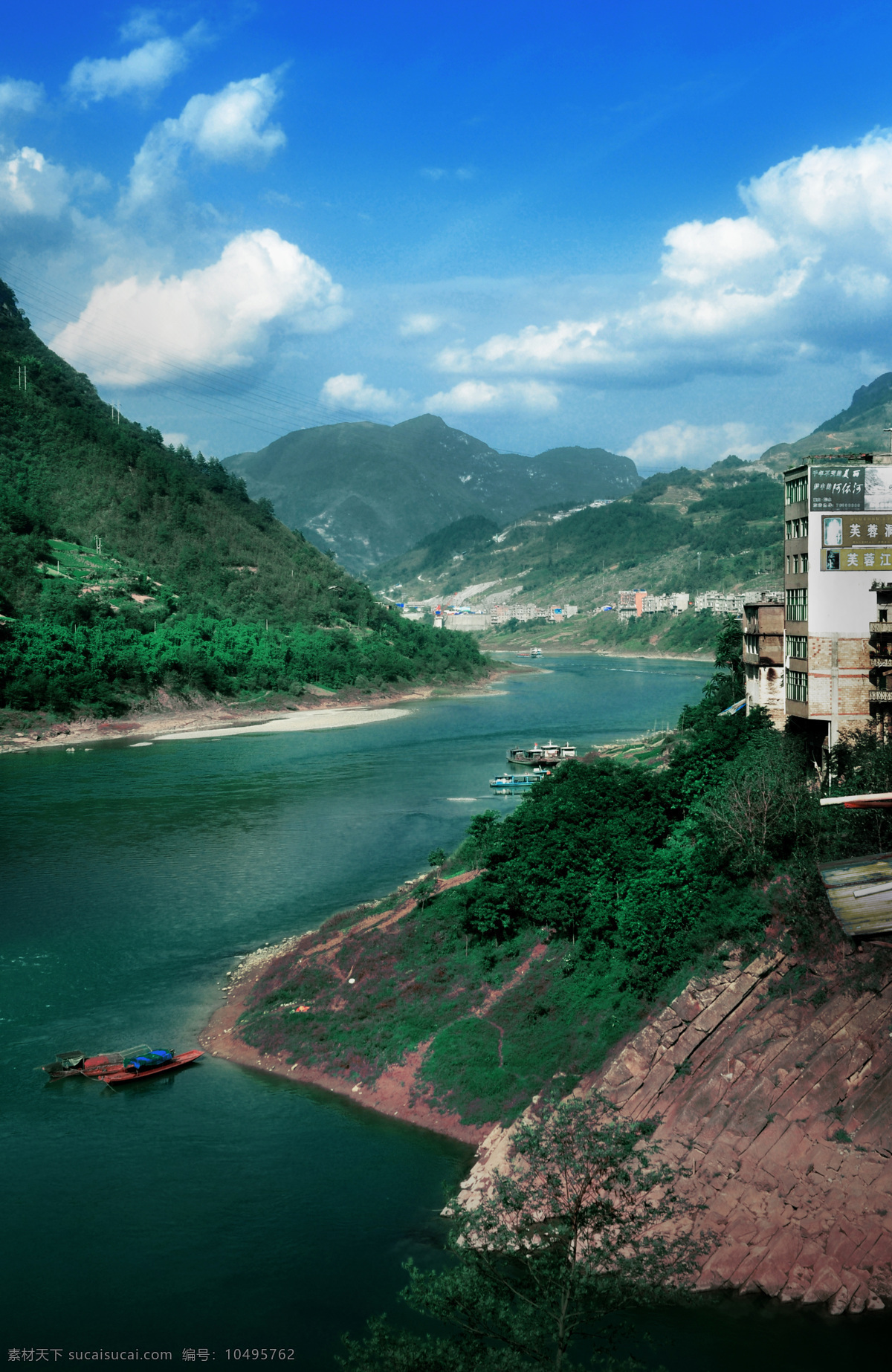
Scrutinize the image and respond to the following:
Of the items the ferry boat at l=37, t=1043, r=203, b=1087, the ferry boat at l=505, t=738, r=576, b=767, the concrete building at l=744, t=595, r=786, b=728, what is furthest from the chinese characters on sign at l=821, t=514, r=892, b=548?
the ferry boat at l=505, t=738, r=576, b=767

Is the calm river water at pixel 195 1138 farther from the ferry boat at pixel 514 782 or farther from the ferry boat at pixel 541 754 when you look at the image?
the ferry boat at pixel 541 754

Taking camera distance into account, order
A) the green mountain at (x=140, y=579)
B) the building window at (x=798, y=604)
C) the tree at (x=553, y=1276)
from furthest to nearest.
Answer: the green mountain at (x=140, y=579) < the building window at (x=798, y=604) < the tree at (x=553, y=1276)

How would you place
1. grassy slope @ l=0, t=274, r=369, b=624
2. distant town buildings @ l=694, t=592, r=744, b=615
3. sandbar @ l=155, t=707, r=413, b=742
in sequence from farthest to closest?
distant town buildings @ l=694, t=592, r=744, b=615 → grassy slope @ l=0, t=274, r=369, b=624 → sandbar @ l=155, t=707, r=413, b=742

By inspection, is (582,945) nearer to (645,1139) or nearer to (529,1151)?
(645,1139)

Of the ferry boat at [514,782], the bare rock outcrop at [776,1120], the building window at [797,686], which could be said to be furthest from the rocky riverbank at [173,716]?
the bare rock outcrop at [776,1120]

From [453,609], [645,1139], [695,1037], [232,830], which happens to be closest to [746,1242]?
[645,1139]

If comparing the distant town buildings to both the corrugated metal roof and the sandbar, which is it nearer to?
the sandbar

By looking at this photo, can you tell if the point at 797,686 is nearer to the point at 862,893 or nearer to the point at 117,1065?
the point at 862,893

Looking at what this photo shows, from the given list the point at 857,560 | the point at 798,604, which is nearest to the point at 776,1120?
the point at 857,560
